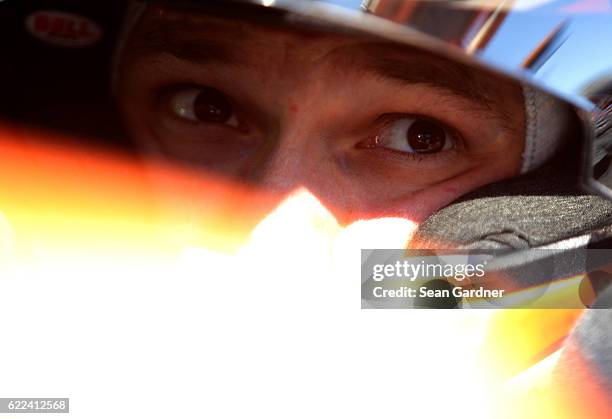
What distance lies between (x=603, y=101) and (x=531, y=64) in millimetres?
79

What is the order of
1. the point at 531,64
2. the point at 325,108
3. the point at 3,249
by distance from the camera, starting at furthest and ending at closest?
the point at 3,249
the point at 325,108
the point at 531,64

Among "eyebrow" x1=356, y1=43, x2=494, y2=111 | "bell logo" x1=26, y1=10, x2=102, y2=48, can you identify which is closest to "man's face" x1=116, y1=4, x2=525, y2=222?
"eyebrow" x1=356, y1=43, x2=494, y2=111

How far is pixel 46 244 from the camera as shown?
999 millimetres

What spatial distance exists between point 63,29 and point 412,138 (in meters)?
0.46

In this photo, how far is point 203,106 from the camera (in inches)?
36.9

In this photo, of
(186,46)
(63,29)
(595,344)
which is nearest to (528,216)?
(595,344)

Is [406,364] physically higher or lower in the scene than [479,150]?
lower

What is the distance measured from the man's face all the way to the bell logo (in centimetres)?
14

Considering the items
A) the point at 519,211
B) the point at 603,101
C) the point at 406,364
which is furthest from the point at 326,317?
the point at 603,101

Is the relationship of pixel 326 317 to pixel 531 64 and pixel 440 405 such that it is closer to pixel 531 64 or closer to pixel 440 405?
pixel 440 405

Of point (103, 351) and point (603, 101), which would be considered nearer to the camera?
point (603, 101)

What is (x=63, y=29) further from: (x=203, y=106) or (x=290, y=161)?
(x=290, y=161)

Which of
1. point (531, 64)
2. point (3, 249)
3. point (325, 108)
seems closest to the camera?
point (531, 64)

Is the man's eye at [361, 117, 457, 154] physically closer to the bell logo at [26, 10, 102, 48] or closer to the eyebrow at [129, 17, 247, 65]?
the eyebrow at [129, 17, 247, 65]
